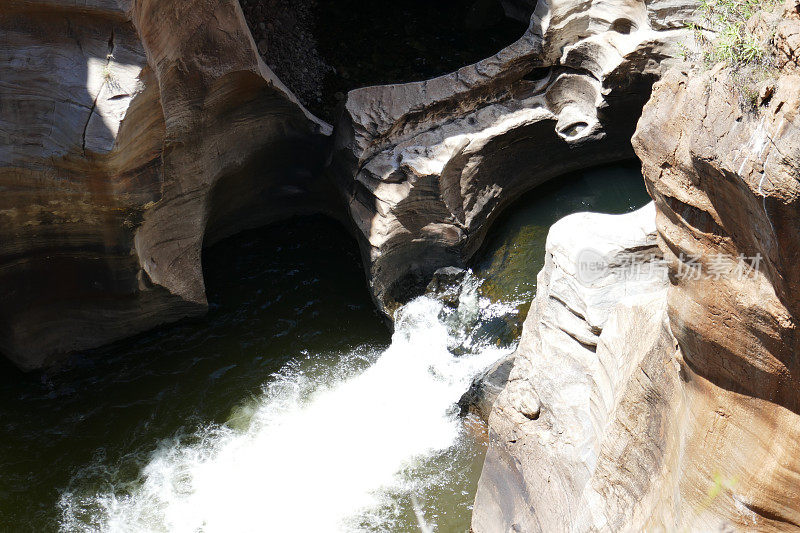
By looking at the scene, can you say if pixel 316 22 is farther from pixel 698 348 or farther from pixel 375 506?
pixel 698 348

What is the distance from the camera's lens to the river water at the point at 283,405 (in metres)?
5.17

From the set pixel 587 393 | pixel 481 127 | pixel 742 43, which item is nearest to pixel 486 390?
pixel 587 393

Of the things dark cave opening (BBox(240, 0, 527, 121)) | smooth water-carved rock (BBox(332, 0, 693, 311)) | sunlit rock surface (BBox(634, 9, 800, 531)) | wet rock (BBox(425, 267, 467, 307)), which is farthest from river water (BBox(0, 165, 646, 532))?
sunlit rock surface (BBox(634, 9, 800, 531))

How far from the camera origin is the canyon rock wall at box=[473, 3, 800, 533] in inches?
96.0

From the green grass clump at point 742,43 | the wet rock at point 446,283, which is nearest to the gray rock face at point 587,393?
the green grass clump at point 742,43

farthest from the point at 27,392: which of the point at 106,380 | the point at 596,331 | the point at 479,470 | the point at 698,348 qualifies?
the point at 698,348

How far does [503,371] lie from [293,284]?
2422mm

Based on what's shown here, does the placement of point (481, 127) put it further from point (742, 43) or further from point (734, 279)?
point (734, 279)

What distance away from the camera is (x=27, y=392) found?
19.9 feet

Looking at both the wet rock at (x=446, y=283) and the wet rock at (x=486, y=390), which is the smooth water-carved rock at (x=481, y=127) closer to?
the wet rock at (x=446, y=283)

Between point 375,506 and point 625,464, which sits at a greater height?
point 625,464

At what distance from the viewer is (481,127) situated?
6.73m

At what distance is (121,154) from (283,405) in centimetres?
232

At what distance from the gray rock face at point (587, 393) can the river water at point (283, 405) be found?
0.74 metres
